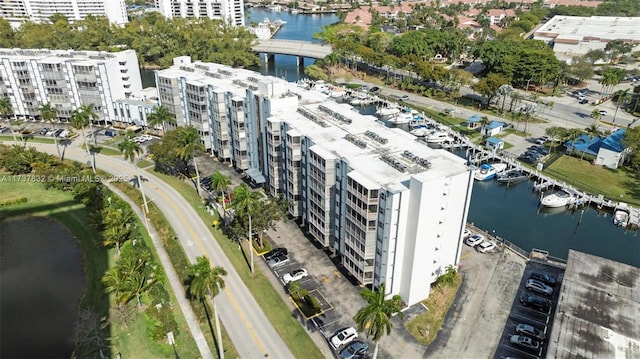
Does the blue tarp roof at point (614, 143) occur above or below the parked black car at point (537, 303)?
above

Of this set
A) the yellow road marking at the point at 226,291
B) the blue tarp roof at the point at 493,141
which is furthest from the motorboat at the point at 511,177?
the yellow road marking at the point at 226,291

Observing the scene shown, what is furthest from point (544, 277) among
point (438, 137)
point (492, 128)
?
point (492, 128)

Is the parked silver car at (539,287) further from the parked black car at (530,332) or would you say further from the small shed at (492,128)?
the small shed at (492,128)

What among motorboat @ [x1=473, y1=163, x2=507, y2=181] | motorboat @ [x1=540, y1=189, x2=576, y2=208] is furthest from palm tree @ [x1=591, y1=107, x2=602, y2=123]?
motorboat @ [x1=540, y1=189, x2=576, y2=208]

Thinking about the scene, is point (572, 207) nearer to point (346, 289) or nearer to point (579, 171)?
point (579, 171)

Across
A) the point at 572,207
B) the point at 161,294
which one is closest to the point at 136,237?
the point at 161,294
